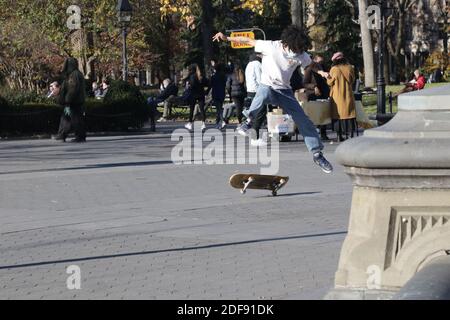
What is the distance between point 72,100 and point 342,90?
581cm

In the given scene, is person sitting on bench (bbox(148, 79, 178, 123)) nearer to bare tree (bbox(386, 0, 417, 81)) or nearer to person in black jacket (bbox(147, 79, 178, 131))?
person in black jacket (bbox(147, 79, 178, 131))

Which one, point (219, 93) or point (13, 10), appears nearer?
point (219, 93)

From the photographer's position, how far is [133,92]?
3116 centimetres

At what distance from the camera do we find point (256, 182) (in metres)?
13.7

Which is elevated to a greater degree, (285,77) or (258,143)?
(285,77)

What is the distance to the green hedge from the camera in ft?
93.0

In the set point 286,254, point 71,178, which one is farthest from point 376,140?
point 71,178

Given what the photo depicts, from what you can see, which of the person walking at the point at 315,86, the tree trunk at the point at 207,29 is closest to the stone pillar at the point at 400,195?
the person walking at the point at 315,86

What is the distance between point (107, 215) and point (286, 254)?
3.41 meters

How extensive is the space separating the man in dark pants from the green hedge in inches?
115

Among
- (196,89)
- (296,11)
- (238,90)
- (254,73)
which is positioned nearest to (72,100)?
(254,73)

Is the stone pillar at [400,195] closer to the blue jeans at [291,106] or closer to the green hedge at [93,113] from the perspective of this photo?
the blue jeans at [291,106]

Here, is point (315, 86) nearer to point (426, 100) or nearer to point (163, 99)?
point (163, 99)

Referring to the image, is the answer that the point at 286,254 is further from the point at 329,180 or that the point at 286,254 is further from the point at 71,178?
the point at 71,178
